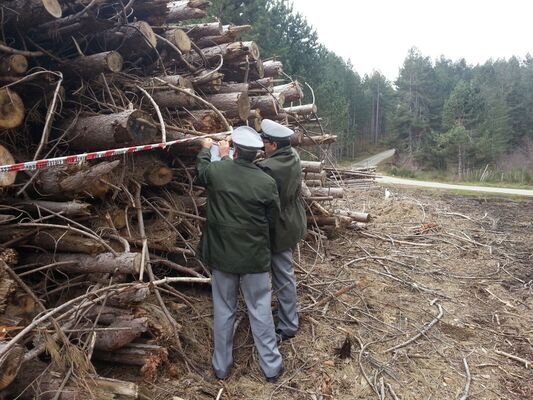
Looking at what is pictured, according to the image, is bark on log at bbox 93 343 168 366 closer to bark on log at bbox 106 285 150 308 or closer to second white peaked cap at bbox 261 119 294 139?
bark on log at bbox 106 285 150 308

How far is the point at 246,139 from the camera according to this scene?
350 centimetres

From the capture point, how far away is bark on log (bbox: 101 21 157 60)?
4.31 m

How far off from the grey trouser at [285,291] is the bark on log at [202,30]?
346 centimetres

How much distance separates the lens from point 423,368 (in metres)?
3.88

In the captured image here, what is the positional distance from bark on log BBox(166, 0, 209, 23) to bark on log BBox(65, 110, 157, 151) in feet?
7.32

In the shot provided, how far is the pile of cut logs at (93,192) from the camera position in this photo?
9.39 feet

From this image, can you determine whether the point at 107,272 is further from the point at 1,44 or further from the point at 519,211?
the point at 519,211

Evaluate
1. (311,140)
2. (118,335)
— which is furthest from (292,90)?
(118,335)

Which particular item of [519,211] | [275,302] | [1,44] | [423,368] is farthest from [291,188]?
[519,211]

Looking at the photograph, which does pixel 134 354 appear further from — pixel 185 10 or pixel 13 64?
pixel 185 10

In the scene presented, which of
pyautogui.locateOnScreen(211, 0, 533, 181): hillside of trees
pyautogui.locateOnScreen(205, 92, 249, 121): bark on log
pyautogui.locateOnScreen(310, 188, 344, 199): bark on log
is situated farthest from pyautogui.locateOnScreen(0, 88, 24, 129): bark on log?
pyautogui.locateOnScreen(211, 0, 533, 181): hillside of trees


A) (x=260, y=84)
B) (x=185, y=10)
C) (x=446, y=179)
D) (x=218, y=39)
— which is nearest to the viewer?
(x=185, y=10)

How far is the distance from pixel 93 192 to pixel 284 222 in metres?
1.74

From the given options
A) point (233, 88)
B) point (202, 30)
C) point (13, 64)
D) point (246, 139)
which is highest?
point (202, 30)
